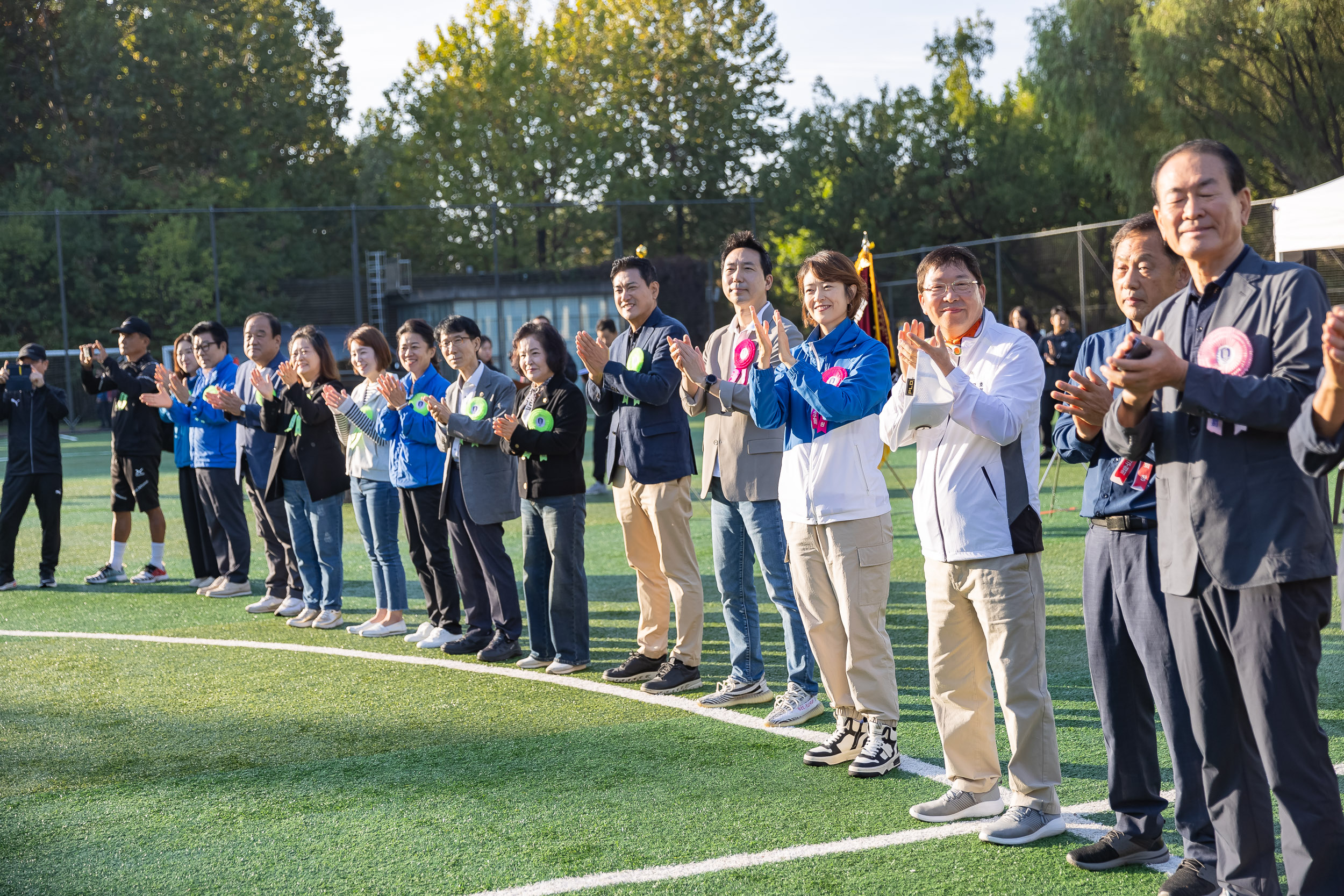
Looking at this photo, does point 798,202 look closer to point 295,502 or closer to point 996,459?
point 295,502

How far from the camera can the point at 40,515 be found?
9328 millimetres

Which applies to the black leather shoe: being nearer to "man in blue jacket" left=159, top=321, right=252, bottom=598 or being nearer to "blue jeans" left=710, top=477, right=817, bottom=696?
"blue jeans" left=710, top=477, right=817, bottom=696

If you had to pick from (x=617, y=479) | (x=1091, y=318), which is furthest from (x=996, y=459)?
(x=1091, y=318)

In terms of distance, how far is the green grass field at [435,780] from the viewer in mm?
3619

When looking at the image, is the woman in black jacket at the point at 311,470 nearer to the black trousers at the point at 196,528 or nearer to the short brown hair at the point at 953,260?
the black trousers at the point at 196,528

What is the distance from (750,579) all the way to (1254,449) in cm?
310

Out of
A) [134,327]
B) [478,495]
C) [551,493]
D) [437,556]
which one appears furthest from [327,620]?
[134,327]

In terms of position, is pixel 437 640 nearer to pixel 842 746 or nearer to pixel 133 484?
pixel 842 746

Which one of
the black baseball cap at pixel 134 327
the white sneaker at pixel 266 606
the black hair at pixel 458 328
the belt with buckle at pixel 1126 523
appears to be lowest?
the white sneaker at pixel 266 606

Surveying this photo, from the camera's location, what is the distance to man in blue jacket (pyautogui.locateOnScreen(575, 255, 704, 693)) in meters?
5.60

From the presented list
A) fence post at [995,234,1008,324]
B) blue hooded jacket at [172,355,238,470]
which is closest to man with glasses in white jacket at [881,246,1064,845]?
blue hooded jacket at [172,355,238,470]

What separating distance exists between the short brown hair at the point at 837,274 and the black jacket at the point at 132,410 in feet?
21.4

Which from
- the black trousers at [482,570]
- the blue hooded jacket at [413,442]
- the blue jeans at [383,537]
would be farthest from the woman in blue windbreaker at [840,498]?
the blue jeans at [383,537]

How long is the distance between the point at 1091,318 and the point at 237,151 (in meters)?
31.9
